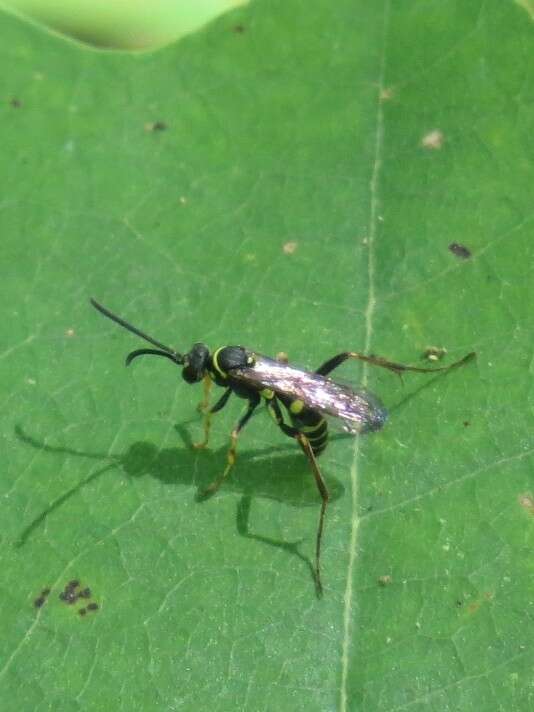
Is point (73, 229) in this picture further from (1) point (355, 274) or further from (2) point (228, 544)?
(2) point (228, 544)

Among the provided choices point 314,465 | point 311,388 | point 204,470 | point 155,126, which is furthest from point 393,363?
point 155,126

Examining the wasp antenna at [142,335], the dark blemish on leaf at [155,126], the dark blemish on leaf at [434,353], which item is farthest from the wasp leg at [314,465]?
the dark blemish on leaf at [155,126]

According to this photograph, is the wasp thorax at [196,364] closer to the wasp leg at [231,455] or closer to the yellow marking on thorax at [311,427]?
the wasp leg at [231,455]

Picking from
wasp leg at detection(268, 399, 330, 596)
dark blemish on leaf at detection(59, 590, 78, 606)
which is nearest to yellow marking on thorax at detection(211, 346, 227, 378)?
wasp leg at detection(268, 399, 330, 596)

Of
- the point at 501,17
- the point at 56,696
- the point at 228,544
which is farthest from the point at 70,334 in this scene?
the point at 501,17

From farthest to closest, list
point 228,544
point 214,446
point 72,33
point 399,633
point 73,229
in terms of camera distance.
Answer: point 72,33, point 73,229, point 214,446, point 228,544, point 399,633

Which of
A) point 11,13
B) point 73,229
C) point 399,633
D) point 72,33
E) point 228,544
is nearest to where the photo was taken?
point 399,633

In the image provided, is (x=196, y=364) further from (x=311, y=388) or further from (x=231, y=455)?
(x=311, y=388)
